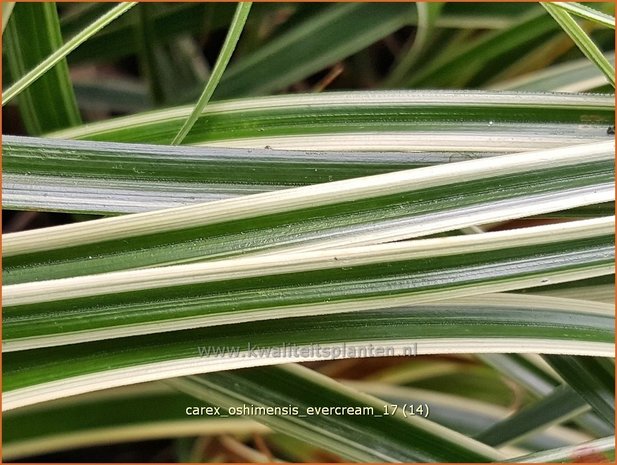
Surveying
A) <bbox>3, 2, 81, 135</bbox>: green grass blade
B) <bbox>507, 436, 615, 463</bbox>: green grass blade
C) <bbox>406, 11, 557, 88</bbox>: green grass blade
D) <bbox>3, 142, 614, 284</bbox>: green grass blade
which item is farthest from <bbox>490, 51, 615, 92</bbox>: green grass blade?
<bbox>3, 2, 81, 135</bbox>: green grass blade

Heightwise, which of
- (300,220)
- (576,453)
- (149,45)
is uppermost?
(149,45)

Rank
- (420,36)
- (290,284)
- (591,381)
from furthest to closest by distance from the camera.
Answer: (420,36), (591,381), (290,284)

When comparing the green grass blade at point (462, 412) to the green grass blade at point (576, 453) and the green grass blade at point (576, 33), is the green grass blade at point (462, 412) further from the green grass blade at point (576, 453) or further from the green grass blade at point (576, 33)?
the green grass blade at point (576, 33)

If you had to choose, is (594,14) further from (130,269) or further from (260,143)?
(130,269)

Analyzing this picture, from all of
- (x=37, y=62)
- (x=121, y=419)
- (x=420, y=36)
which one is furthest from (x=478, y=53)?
(x=121, y=419)

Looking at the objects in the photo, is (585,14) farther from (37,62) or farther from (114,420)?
(114,420)

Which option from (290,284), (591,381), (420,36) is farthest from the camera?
(420,36)

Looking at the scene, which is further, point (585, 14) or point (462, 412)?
point (462, 412)
